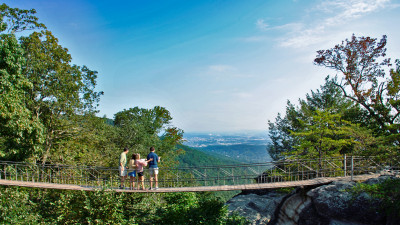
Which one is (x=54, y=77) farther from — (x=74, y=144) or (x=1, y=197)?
(x=1, y=197)

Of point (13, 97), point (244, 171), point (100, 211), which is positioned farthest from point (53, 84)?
point (244, 171)

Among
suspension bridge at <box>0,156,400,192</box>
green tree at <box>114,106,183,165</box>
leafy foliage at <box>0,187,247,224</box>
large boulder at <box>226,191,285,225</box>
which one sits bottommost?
large boulder at <box>226,191,285,225</box>

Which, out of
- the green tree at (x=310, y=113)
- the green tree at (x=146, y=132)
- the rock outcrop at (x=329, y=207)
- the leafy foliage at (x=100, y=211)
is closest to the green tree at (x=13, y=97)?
the leafy foliage at (x=100, y=211)

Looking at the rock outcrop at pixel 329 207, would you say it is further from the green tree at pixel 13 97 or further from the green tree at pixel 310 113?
the green tree at pixel 13 97

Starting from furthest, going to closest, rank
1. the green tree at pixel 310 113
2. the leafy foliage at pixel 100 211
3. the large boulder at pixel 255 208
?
the green tree at pixel 310 113 → the large boulder at pixel 255 208 → the leafy foliage at pixel 100 211

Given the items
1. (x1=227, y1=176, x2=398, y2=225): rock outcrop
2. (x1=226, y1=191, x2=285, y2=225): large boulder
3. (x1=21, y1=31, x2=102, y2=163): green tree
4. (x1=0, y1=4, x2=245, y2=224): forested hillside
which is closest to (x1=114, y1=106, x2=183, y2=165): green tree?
(x1=0, y1=4, x2=245, y2=224): forested hillside

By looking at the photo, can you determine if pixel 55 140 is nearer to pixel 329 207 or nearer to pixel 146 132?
pixel 146 132

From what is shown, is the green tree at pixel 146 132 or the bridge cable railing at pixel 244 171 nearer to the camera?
the bridge cable railing at pixel 244 171

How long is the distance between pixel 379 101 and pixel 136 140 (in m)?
21.0

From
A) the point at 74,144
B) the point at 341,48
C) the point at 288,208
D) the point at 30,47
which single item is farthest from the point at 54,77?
the point at 341,48

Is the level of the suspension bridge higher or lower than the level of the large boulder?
higher

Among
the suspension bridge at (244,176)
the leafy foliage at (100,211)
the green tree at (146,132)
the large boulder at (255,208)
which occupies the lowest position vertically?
the large boulder at (255,208)

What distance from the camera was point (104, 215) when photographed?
9266 mm

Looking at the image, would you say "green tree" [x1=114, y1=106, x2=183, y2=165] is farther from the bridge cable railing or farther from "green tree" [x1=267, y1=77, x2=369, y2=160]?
"green tree" [x1=267, y1=77, x2=369, y2=160]
